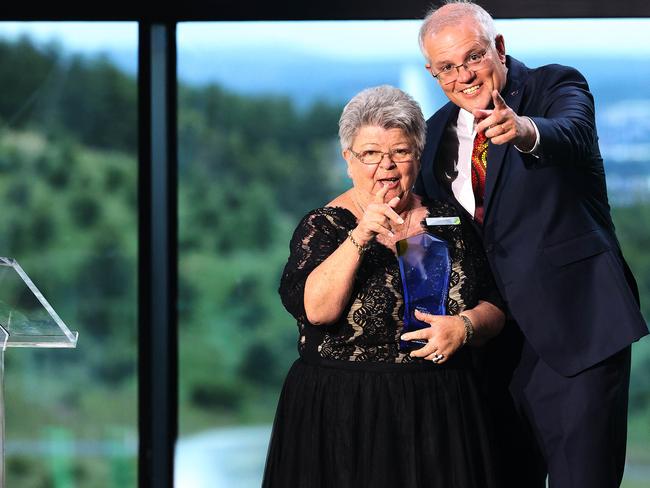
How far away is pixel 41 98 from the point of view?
3.75m

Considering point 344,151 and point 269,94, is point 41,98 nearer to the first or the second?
point 269,94

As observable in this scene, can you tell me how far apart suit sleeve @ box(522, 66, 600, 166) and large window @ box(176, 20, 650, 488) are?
3.86 feet

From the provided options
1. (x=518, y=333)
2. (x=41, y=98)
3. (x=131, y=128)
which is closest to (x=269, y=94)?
(x=131, y=128)

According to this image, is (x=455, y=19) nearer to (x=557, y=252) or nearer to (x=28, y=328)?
(x=557, y=252)

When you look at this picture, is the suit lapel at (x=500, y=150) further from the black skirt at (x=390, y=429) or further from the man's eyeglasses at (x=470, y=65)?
the black skirt at (x=390, y=429)

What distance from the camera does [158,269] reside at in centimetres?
372

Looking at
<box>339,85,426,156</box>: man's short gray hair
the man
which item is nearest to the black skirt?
the man

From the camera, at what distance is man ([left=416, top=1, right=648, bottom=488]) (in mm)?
2408

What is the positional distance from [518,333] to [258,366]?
1408 mm

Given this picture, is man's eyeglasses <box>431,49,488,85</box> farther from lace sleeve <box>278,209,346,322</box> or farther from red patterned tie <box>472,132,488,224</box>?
lace sleeve <box>278,209,346,322</box>

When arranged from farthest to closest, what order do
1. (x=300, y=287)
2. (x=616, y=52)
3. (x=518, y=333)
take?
1. (x=616, y=52)
2. (x=518, y=333)
3. (x=300, y=287)

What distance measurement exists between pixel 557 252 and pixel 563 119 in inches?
12.8

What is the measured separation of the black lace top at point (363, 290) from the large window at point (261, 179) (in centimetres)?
136

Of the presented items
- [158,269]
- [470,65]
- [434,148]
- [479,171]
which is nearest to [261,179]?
[158,269]
